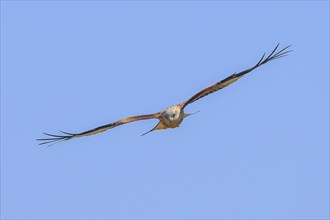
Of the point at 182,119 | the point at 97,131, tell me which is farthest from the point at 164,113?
the point at 97,131

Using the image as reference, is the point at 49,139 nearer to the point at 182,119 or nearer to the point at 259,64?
the point at 182,119

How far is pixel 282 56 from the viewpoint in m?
46.5

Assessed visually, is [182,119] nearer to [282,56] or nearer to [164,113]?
[164,113]

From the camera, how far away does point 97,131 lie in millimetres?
50375

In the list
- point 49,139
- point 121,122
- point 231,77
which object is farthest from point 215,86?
point 49,139

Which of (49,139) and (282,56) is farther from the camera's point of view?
(49,139)

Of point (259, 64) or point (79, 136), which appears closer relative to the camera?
point (259, 64)

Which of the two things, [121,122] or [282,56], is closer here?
[282,56]

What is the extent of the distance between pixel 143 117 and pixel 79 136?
11.0 feet

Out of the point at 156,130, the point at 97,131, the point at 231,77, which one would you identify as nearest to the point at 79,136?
the point at 97,131

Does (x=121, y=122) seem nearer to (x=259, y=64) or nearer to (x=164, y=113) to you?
(x=164, y=113)

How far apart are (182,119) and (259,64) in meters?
3.69

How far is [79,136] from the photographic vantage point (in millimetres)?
50438

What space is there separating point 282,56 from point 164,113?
5057mm
